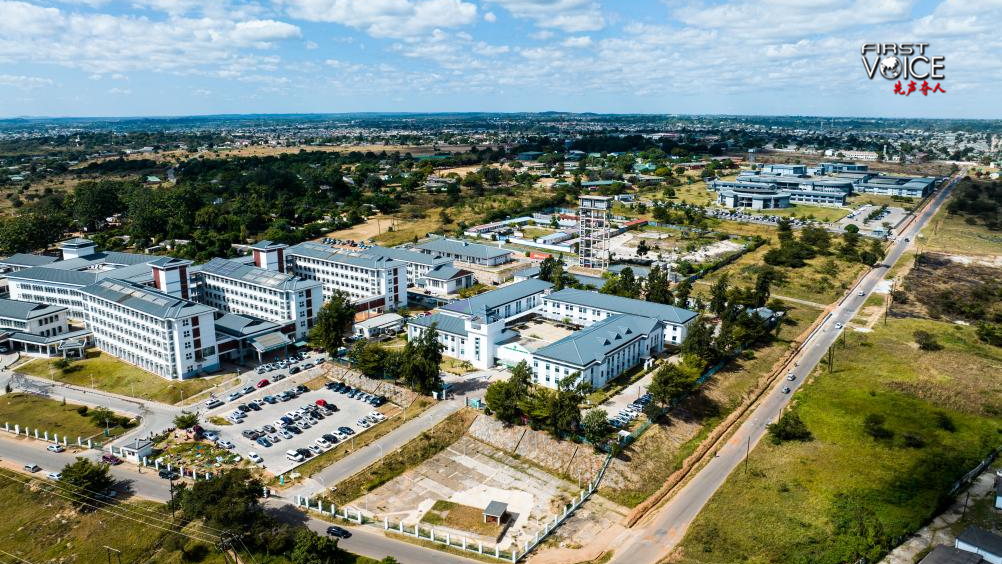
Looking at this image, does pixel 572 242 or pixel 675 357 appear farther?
pixel 572 242

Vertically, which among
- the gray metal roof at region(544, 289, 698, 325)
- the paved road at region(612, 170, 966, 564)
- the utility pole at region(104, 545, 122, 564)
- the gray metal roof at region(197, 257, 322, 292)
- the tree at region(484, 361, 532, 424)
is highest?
the gray metal roof at region(197, 257, 322, 292)

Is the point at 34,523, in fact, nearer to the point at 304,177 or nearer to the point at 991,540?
the point at 991,540

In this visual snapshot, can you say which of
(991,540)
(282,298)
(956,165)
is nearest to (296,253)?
(282,298)

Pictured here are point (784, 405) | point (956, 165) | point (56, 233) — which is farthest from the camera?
point (956, 165)

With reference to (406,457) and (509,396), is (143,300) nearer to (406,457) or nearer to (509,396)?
(406,457)

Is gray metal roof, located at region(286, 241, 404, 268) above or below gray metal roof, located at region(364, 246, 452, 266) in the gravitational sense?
above

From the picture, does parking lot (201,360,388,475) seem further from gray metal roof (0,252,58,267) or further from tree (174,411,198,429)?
gray metal roof (0,252,58,267)

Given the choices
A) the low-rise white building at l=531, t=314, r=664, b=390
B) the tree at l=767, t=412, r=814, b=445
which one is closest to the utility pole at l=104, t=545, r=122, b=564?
the low-rise white building at l=531, t=314, r=664, b=390

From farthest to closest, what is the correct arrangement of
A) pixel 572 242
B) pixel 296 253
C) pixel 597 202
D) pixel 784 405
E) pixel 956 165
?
1. pixel 956 165
2. pixel 572 242
3. pixel 597 202
4. pixel 296 253
5. pixel 784 405
